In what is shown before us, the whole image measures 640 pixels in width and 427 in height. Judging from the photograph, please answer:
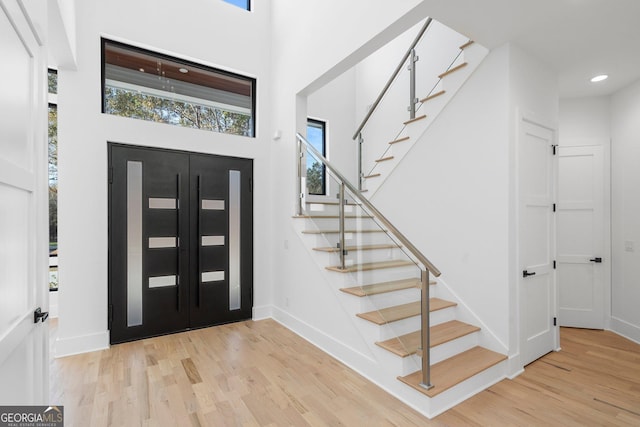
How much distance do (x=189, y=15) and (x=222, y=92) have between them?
102cm

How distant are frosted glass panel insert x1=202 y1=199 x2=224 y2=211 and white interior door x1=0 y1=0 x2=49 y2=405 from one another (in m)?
2.40

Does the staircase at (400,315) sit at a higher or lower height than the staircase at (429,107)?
lower

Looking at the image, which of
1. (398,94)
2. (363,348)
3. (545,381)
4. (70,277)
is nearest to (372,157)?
(398,94)

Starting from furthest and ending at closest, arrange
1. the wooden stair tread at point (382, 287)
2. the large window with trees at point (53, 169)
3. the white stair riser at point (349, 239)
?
1. the large window with trees at point (53, 169)
2. the white stair riser at point (349, 239)
3. the wooden stair tread at point (382, 287)

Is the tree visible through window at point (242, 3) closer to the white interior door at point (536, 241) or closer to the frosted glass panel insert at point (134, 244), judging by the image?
the frosted glass panel insert at point (134, 244)

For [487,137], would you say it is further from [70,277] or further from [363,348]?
[70,277]

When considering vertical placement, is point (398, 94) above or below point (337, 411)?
above

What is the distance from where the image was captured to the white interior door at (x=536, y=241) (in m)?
3.05

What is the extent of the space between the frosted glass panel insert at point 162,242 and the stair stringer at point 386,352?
165 centimetres

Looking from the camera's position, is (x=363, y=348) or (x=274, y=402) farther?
(x=363, y=348)

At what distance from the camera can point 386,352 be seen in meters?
2.72

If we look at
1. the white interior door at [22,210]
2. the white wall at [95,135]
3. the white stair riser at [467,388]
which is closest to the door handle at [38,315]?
the white interior door at [22,210]

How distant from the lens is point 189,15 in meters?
4.21

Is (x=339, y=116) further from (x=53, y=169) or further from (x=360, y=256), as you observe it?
(x=53, y=169)
